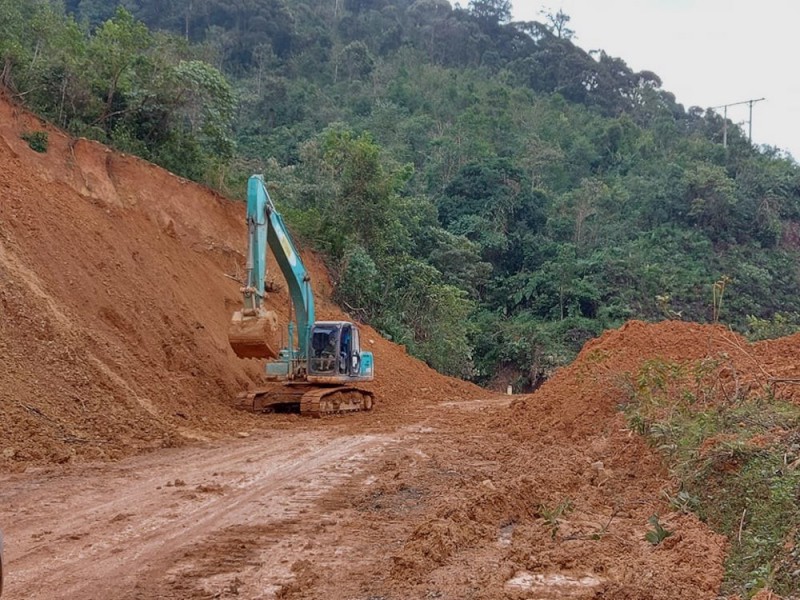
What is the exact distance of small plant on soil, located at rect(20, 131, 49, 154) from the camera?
20.7 m

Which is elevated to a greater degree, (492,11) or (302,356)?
(492,11)

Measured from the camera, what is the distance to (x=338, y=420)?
680 inches

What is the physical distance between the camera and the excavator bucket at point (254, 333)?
1423cm

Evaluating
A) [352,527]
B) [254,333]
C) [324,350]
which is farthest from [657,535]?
[324,350]

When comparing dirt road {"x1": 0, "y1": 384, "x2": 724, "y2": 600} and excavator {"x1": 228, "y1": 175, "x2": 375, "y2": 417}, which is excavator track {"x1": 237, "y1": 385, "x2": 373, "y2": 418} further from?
dirt road {"x1": 0, "y1": 384, "x2": 724, "y2": 600}

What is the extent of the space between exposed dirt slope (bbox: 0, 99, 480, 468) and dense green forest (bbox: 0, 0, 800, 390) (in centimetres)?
221

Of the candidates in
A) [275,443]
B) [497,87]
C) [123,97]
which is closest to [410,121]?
[497,87]

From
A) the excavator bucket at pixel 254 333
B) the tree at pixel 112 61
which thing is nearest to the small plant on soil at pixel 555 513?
the excavator bucket at pixel 254 333

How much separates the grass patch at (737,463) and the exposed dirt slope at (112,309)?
7489mm

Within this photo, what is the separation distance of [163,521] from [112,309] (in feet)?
35.3

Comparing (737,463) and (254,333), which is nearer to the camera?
(737,463)

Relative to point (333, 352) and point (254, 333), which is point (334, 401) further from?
point (254, 333)

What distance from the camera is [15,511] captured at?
7.93 meters

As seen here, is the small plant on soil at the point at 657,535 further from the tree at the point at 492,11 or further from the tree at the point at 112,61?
the tree at the point at 492,11
